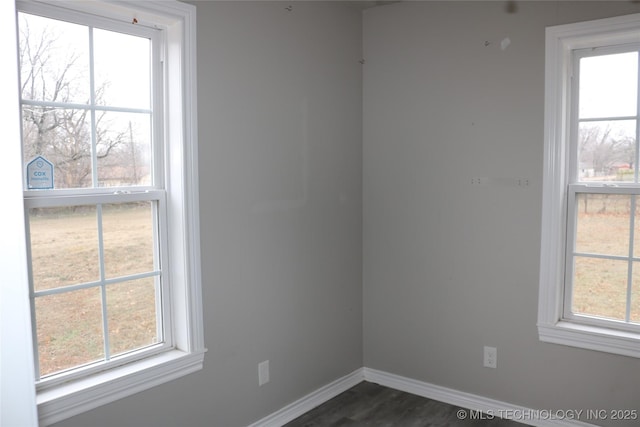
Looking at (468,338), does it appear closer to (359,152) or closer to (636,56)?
(359,152)

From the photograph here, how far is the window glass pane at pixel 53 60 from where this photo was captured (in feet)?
6.46

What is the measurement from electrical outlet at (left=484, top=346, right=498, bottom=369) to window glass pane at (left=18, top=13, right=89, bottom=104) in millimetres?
2467

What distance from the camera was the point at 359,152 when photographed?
347cm

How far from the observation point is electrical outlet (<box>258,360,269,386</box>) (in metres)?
2.84

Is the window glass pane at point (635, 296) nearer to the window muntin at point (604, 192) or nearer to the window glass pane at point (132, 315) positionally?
the window muntin at point (604, 192)

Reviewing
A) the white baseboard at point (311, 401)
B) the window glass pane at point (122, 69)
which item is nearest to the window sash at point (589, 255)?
the white baseboard at point (311, 401)

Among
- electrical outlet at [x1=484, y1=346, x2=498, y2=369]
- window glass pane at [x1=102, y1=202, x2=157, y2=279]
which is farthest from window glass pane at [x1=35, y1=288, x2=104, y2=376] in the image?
electrical outlet at [x1=484, y1=346, x2=498, y2=369]

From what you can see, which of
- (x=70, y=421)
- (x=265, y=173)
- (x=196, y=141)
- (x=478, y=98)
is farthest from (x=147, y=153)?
(x=478, y=98)

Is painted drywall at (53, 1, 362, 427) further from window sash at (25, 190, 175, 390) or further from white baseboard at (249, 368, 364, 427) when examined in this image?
window sash at (25, 190, 175, 390)

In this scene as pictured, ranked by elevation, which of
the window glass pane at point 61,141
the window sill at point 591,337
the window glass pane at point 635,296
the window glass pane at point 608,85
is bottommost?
the window sill at point 591,337

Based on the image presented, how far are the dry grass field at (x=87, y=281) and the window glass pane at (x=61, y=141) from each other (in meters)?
0.14

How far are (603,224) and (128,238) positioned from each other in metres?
2.36

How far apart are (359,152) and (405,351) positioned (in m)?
1.31

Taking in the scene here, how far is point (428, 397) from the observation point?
329cm
